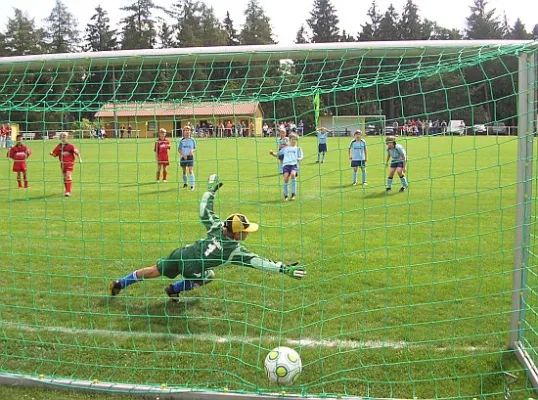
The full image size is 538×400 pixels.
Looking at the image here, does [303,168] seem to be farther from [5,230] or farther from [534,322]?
[534,322]

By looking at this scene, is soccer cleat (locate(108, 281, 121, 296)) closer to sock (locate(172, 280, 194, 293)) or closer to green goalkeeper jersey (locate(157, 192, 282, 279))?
sock (locate(172, 280, 194, 293))

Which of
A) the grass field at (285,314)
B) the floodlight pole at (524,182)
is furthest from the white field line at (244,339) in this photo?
the floodlight pole at (524,182)

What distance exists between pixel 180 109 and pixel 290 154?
303 inches

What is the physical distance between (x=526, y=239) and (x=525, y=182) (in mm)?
414

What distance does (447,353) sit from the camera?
4.56 m

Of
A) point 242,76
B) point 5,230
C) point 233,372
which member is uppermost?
point 242,76

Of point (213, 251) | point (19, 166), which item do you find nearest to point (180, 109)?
point (213, 251)

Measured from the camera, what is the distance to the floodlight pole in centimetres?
411

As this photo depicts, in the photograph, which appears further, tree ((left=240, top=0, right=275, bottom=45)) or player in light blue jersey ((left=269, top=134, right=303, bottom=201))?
tree ((left=240, top=0, right=275, bottom=45))

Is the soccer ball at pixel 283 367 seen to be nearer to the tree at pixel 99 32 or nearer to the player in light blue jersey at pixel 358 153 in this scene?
the player in light blue jersey at pixel 358 153

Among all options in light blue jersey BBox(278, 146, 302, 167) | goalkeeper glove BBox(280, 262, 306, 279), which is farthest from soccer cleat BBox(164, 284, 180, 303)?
light blue jersey BBox(278, 146, 302, 167)

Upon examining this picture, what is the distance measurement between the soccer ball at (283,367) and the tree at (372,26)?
80.5 m

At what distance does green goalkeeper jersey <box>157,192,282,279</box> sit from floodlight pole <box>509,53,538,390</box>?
2063mm

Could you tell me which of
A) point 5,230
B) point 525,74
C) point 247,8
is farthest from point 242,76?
point 247,8
